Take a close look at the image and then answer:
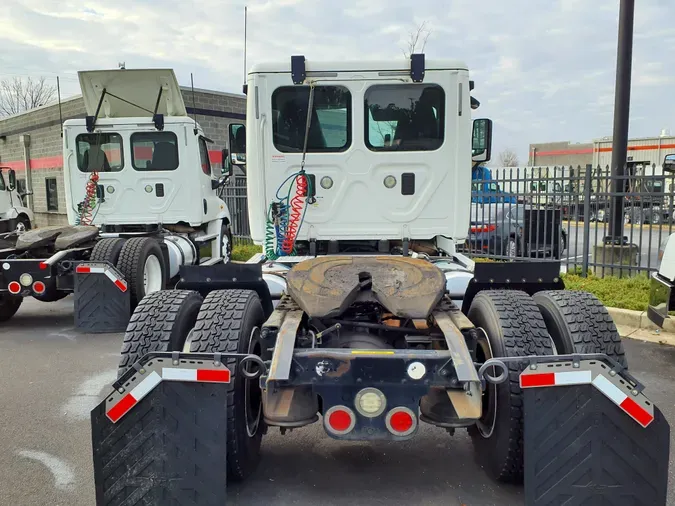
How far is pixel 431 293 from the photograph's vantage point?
3160 millimetres

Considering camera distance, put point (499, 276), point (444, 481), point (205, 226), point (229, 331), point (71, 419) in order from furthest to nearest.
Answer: point (205, 226) < point (71, 419) < point (499, 276) < point (444, 481) < point (229, 331)

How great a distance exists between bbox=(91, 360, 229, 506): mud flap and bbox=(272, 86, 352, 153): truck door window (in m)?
2.85

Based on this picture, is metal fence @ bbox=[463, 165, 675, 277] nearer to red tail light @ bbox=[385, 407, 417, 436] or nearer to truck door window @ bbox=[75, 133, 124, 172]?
truck door window @ bbox=[75, 133, 124, 172]

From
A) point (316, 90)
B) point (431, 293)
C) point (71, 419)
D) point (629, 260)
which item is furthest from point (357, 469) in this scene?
point (629, 260)

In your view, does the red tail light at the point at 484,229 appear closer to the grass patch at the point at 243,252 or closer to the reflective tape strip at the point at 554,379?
the grass patch at the point at 243,252

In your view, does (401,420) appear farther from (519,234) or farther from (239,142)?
(519,234)

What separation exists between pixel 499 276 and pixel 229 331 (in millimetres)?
1774

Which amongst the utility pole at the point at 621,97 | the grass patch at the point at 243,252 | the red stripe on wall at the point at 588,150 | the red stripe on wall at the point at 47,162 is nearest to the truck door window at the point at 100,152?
the grass patch at the point at 243,252

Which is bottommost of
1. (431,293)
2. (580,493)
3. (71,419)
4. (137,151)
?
(71,419)

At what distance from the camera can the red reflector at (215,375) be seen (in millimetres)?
2545

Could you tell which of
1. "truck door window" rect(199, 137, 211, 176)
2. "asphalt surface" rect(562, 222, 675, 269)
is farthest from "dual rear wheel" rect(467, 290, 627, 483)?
"truck door window" rect(199, 137, 211, 176)

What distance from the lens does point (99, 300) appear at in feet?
22.3

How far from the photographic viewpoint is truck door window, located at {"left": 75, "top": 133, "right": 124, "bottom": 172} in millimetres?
9023

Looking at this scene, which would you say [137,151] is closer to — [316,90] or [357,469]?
[316,90]
